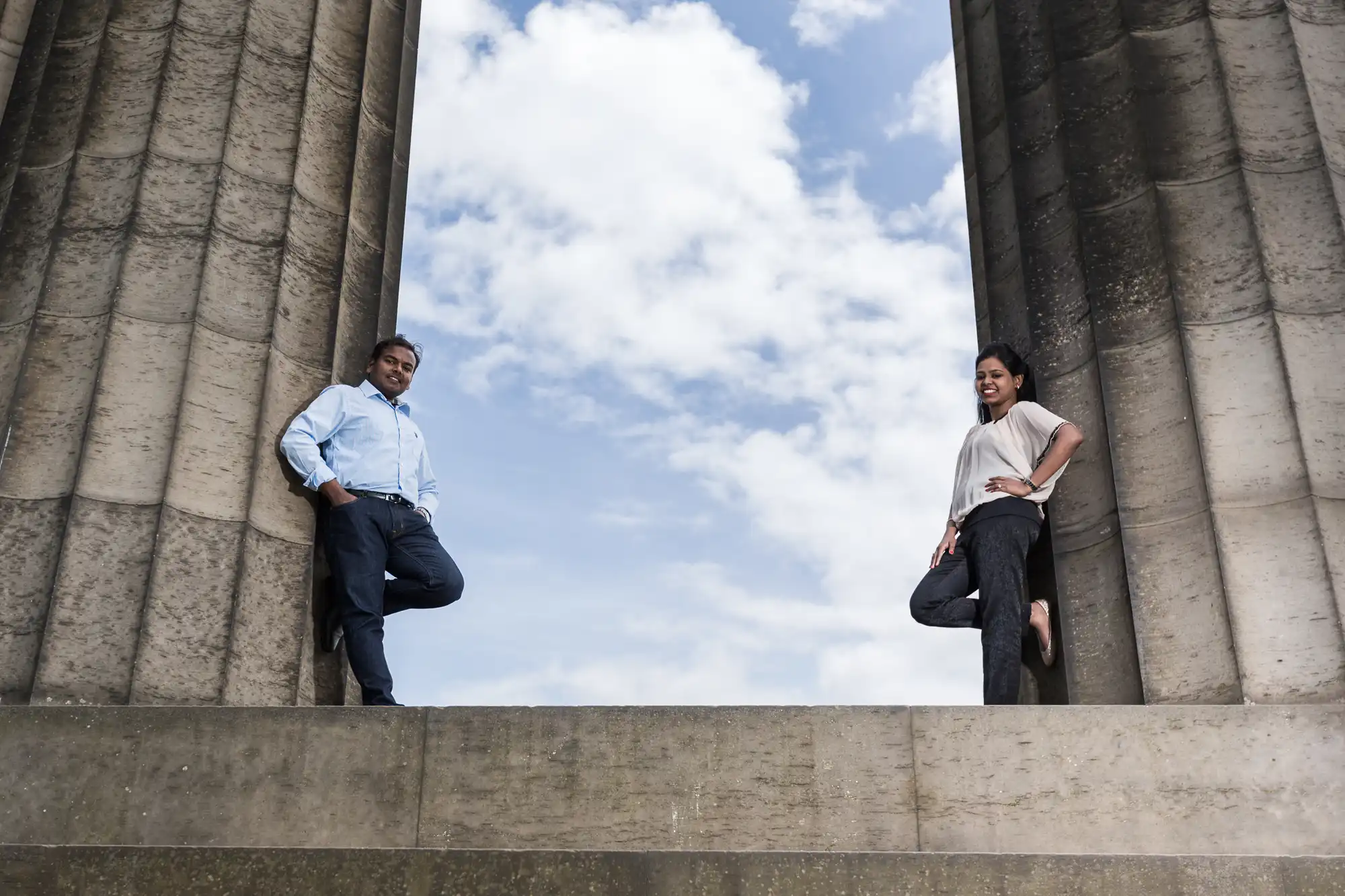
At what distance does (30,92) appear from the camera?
40.4 feet

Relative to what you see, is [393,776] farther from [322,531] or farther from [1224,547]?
[1224,547]

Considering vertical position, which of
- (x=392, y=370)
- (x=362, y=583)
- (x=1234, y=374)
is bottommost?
(x=362, y=583)

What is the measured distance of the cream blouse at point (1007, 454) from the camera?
10.4m

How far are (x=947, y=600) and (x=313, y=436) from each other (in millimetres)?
4766

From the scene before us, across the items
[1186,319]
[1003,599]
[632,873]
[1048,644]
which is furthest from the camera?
[1186,319]

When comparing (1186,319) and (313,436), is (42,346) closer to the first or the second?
(313,436)

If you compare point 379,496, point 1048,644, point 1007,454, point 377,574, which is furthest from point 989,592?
point 379,496

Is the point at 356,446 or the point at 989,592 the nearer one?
the point at 989,592

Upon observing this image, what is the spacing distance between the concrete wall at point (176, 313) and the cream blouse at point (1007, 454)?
487 cm

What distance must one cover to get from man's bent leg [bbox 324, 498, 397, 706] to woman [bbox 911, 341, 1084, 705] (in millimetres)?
3768

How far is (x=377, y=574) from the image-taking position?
10.3 meters

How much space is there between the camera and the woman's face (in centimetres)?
1089

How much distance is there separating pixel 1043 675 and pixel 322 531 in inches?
216

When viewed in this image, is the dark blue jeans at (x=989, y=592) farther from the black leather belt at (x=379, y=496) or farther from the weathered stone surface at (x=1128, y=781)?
the black leather belt at (x=379, y=496)
